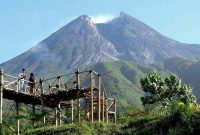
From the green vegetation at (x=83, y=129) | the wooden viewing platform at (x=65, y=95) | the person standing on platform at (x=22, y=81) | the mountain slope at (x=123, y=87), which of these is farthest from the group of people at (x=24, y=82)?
the mountain slope at (x=123, y=87)

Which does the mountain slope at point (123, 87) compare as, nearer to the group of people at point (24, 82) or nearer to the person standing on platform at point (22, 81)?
Result: the group of people at point (24, 82)

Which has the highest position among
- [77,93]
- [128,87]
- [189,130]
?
[128,87]

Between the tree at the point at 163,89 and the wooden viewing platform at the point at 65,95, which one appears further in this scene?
the tree at the point at 163,89

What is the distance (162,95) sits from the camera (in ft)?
159

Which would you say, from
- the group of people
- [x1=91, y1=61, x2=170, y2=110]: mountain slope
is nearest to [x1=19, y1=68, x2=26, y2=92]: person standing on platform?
the group of people

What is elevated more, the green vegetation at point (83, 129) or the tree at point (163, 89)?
the tree at point (163, 89)

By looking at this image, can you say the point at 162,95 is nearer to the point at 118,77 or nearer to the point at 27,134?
the point at 27,134

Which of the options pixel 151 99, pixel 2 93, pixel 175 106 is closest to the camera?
pixel 175 106

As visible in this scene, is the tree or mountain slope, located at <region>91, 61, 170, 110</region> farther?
mountain slope, located at <region>91, 61, 170, 110</region>

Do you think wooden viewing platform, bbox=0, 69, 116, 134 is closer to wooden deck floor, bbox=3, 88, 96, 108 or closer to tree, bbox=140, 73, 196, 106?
wooden deck floor, bbox=3, 88, 96, 108

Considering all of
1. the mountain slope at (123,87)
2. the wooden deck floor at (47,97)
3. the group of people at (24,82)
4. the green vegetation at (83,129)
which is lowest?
the green vegetation at (83,129)

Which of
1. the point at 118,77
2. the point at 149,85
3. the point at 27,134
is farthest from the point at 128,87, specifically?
the point at 27,134

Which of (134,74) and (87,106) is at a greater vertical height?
(134,74)

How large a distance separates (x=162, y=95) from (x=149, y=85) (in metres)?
2.08
